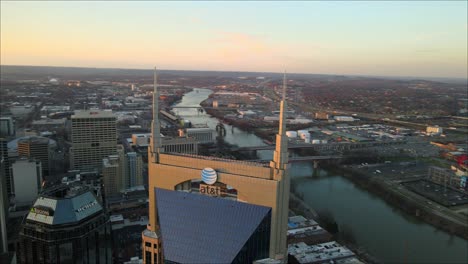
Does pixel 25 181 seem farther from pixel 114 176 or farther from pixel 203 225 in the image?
pixel 203 225

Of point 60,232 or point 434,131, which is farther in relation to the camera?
point 434,131

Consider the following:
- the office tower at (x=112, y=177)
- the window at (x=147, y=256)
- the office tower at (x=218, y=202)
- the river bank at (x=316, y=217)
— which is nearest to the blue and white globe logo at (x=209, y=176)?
the office tower at (x=218, y=202)

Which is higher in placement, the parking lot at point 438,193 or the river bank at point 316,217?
the parking lot at point 438,193

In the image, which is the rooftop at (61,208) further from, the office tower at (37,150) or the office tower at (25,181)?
the office tower at (37,150)

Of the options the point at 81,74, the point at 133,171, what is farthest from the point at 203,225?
the point at 81,74

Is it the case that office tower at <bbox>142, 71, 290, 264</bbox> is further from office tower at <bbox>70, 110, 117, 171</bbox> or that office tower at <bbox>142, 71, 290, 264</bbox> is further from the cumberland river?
office tower at <bbox>70, 110, 117, 171</bbox>

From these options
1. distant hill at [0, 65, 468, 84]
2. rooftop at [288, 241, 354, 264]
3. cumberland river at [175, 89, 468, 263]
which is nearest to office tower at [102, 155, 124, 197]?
cumberland river at [175, 89, 468, 263]
